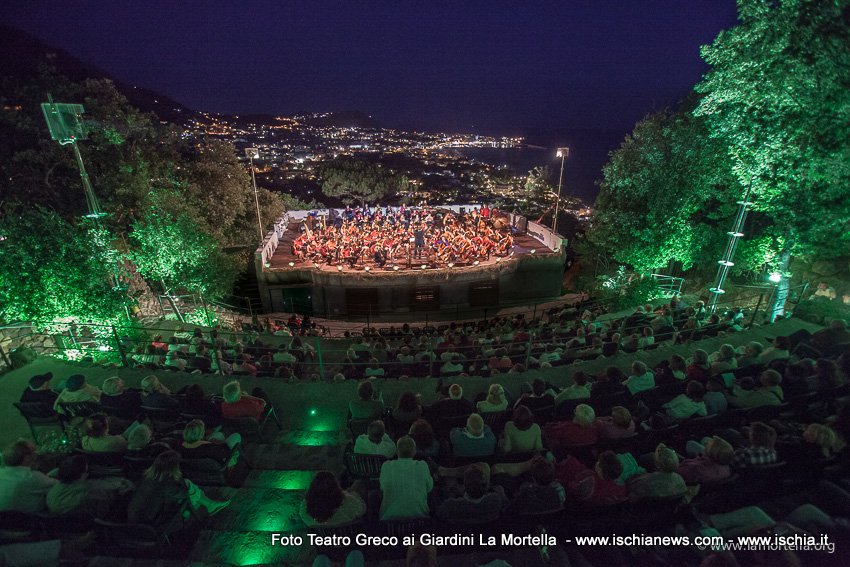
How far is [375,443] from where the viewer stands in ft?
13.8

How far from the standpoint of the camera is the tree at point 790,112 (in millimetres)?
10383

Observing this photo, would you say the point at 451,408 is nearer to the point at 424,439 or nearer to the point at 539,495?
the point at 424,439

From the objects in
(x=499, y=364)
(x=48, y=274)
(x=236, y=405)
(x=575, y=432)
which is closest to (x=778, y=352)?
(x=575, y=432)

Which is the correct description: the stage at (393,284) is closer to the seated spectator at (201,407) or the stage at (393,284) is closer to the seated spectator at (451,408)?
the seated spectator at (201,407)

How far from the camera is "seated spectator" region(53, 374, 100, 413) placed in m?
5.28

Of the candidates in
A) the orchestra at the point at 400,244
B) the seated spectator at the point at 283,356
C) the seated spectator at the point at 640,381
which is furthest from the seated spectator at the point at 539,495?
the orchestra at the point at 400,244

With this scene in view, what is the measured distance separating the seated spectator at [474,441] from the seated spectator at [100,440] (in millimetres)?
3667

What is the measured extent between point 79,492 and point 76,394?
2.44 meters

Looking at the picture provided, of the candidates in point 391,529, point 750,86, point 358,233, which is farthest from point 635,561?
point 358,233

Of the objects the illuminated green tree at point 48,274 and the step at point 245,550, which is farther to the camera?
the illuminated green tree at point 48,274

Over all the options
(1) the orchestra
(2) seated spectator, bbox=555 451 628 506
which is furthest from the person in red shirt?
(1) the orchestra

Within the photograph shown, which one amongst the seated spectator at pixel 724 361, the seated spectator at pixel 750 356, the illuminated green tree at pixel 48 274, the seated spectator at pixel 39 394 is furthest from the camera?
the illuminated green tree at pixel 48 274

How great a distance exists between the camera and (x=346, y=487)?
14.1 ft

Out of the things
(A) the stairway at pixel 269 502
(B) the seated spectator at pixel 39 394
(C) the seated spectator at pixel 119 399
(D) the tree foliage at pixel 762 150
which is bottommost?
(A) the stairway at pixel 269 502
